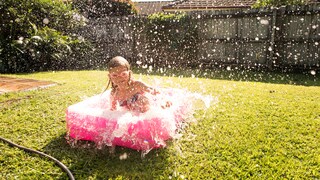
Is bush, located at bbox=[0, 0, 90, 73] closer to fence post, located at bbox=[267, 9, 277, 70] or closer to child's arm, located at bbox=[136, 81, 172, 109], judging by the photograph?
child's arm, located at bbox=[136, 81, 172, 109]

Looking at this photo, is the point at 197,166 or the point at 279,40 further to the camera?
the point at 279,40

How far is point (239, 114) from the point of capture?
3.57 metres

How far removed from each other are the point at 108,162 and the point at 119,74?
1067 mm

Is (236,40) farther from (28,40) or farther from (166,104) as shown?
(28,40)

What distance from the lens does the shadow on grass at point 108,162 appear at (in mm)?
2254

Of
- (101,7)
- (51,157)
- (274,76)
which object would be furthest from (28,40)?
(101,7)

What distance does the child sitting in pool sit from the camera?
295cm

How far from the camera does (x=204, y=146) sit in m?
2.68

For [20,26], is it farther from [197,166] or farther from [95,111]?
[197,166]

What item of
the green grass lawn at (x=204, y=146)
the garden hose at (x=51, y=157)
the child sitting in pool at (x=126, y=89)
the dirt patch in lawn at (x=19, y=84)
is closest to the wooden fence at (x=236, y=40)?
the green grass lawn at (x=204, y=146)

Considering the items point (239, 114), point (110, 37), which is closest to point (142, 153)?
point (239, 114)

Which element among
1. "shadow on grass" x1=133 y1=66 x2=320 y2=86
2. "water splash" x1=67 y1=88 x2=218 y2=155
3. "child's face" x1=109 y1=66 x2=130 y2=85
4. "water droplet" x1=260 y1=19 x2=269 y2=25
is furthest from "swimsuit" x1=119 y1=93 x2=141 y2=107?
"water droplet" x1=260 y1=19 x2=269 y2=25

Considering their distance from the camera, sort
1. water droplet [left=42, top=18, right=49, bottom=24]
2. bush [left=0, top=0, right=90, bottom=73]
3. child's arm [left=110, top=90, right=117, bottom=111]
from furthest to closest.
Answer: water droplet [left=42, top=18, right=49, bottom=24], bush [left=0, top=0, right=90, bottom=73], child's arm [left=110, top=90, right=117, bottom=111]

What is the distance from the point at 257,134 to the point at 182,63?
21.4 ft
